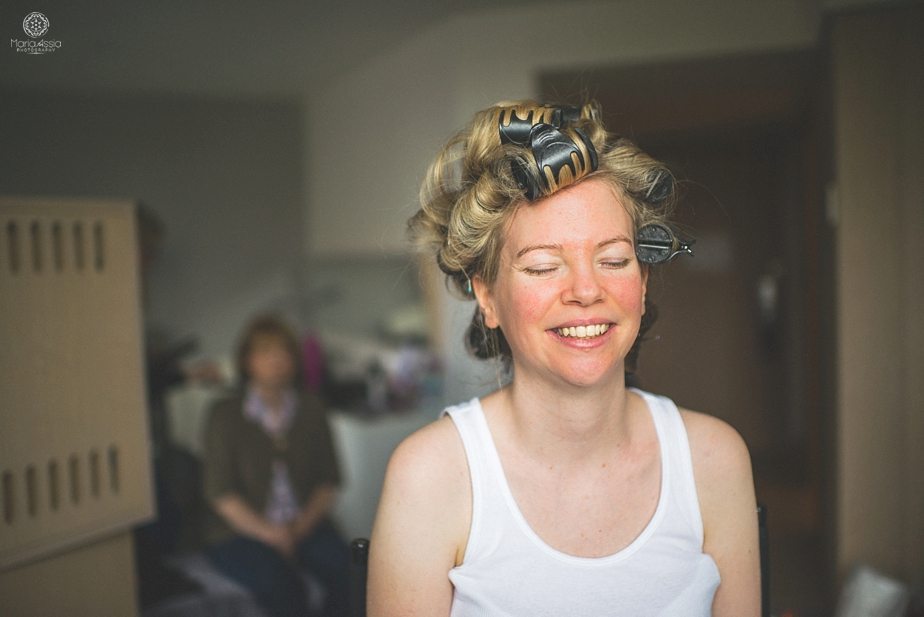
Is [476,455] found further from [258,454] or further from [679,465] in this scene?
[258,454]

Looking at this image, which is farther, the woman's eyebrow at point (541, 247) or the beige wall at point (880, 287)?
the beige wall at point (880, 287)

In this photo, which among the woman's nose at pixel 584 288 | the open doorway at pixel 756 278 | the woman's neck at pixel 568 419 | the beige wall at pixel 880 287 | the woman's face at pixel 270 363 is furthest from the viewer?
the open doorway at pixel 756 278

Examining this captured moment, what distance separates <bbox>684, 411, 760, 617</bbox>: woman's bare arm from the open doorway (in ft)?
7.81

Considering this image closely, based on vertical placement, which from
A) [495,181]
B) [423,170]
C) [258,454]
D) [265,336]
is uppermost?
[423,170]

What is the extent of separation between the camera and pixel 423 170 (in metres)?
3.25

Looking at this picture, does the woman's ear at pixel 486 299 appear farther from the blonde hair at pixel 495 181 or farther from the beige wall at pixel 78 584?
the beige wall at pixel 78 584

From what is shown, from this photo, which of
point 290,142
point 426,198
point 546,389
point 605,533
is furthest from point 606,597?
point 290,142

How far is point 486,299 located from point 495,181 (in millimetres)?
200

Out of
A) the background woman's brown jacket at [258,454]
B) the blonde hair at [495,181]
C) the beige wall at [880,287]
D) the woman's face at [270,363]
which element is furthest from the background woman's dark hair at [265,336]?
the beige wall at [880,287]

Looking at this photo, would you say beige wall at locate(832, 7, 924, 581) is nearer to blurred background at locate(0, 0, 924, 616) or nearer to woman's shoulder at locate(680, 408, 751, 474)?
blurred background at locate(0, 0, 924, 616)

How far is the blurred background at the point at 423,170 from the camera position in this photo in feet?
7.39

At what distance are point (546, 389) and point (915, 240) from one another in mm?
1659

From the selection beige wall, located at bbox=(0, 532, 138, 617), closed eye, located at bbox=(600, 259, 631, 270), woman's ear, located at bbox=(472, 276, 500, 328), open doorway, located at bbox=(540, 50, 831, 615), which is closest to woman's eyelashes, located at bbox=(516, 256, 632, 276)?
closed eye, located at bbox=(600, 259, 631, 270)

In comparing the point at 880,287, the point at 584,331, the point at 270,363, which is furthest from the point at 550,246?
the point at 270,363
